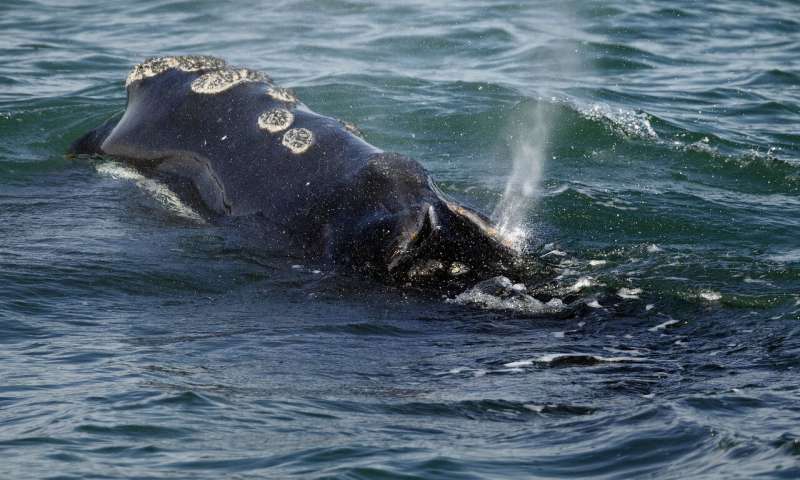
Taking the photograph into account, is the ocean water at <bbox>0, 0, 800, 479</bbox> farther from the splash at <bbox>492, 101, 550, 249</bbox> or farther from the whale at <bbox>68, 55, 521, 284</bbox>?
the whale at <bbox>68, 55, 521, 284</bbox>

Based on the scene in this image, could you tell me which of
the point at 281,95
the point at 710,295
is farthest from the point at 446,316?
the point at 281,95

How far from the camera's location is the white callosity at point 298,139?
8.73 meters

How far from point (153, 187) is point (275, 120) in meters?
1.39

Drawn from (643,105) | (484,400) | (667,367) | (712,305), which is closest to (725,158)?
(643,105)

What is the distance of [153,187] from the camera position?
9.86 meters

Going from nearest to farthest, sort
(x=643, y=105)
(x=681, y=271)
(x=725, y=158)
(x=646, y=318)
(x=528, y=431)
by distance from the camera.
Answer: (x=528, y=431) < (x=646, y=318) < (x=681, y=271) < (x=725, y=158) < (x=643, y=105)

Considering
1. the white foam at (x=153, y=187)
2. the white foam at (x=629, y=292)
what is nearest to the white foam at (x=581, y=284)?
the white foam at (x=629, y=292)

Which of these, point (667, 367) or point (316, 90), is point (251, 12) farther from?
point (667, 367)

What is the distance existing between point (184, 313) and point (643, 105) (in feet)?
29.4

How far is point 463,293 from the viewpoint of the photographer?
7660 mm

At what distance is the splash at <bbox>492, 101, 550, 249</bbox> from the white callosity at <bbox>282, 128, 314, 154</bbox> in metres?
1.48

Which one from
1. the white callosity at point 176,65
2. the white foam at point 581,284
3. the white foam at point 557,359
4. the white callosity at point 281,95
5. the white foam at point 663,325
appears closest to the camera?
the white foam at point 557,359

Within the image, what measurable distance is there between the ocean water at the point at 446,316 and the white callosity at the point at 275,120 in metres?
0.82

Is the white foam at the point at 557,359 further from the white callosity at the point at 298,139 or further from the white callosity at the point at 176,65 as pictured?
the white callosity at the point at 176,65
